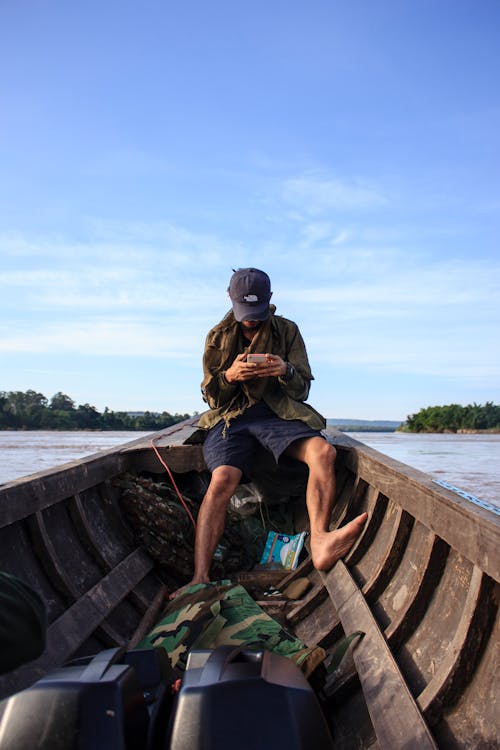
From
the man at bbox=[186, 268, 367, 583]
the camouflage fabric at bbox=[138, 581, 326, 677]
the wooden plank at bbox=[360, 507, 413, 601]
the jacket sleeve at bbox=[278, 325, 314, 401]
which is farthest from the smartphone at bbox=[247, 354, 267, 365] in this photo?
the camouflage fabric at bbox=[138, 581, 326, 677]

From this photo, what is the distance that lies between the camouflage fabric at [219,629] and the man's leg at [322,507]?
1.96 feet

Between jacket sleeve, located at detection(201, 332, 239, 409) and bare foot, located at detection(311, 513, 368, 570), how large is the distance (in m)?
1.08

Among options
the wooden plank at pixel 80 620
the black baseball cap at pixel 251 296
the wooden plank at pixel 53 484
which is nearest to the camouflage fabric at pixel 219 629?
the wooden plank at pixel 80 620

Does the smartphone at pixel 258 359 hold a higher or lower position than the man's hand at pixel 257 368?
higher

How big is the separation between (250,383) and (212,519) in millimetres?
916

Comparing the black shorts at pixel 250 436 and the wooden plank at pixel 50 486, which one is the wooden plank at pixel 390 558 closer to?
the black shorts at pixel 250 436

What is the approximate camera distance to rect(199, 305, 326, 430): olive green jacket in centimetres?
373

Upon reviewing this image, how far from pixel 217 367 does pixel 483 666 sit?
2.51 m

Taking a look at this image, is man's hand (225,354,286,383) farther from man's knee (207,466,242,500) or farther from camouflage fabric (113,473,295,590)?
camouflage fabric (113,473,295,590)

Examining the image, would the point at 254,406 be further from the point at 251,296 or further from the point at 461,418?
the point at 461,418

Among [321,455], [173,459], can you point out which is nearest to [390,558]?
[321,455]

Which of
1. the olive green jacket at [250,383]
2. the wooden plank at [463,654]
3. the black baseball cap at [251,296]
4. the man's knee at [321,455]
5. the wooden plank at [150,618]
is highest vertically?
the black baseball cap at [251,296]

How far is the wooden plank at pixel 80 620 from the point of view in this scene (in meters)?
1.84

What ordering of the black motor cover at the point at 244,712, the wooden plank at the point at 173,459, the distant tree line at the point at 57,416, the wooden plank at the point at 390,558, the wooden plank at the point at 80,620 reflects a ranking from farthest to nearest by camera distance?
the distant tree line at the point at 57,416 < the wooden plank at the point at 173,459 < the wooden plank at the point at 390,558 < the wooden plank at the point at 80,620 < the black motor cover at the point at 244,712
